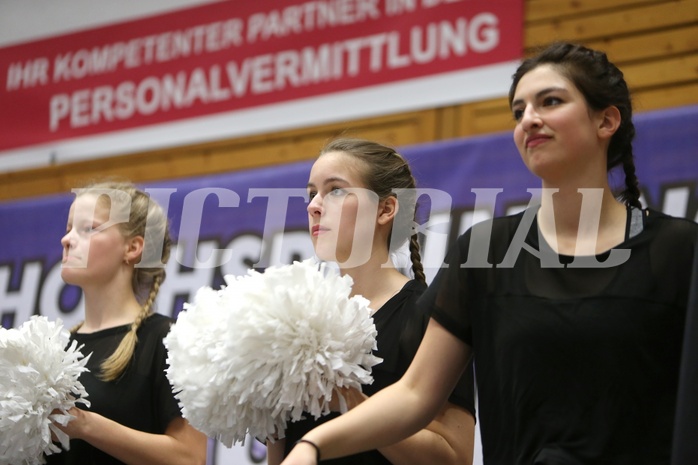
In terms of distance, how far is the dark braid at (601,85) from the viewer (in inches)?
76.2

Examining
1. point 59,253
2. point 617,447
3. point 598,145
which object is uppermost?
point 59,253

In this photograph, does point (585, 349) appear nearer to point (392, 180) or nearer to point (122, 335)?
point (392, 180)

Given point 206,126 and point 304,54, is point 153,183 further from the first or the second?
point 304,54

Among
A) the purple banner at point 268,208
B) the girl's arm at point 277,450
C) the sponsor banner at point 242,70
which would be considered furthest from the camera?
the sponsor banner at point 242,70

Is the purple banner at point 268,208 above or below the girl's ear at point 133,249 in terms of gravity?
above

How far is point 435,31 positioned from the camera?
422 cm

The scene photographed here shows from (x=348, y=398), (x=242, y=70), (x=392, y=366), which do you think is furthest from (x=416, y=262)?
(x=242, y=70)

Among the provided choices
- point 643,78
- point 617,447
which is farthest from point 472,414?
point 643,78

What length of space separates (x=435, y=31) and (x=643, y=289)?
2.66m

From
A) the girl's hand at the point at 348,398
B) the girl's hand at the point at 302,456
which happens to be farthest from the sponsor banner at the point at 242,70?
the girl's hand at the point at 302,456

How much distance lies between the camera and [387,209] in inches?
98.7

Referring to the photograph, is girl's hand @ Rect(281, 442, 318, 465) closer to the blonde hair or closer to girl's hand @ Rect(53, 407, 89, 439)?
girl's hand @ Rect(53, 407, 89, 439)

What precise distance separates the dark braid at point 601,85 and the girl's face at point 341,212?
1.75 feet

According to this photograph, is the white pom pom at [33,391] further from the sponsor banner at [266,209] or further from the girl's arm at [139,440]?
the sponsor banner at [266,209]
